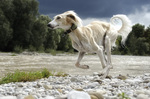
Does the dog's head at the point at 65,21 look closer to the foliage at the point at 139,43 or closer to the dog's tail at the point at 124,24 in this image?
the dog's tail at the point at 124,24

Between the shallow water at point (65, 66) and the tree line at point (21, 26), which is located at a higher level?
the tree line at point (21, 26)

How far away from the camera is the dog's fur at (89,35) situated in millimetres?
6088

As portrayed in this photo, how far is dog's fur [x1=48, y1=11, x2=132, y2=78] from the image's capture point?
20.0 ft

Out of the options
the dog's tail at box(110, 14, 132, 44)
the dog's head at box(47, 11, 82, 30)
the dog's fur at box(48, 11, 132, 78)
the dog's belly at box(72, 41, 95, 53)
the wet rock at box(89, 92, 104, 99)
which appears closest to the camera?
the wet rock at box(89, 92, 104, 99)

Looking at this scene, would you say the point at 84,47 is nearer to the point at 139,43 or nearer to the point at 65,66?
the point at 65,66

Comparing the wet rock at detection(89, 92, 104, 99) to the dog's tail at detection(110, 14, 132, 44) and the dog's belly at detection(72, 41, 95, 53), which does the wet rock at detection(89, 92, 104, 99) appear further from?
the dog's tail at detection(110, 14, 132, 44)

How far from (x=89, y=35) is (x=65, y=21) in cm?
98

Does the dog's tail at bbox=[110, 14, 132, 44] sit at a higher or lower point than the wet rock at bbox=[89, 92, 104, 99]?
higher

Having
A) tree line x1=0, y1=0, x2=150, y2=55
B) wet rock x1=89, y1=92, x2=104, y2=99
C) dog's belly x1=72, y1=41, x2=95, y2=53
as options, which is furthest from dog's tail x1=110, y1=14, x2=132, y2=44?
tree line x1=0, y1=0, x2=150, y2=55

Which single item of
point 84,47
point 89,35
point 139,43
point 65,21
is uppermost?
point 139,43

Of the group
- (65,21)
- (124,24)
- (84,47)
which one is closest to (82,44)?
(84,47)

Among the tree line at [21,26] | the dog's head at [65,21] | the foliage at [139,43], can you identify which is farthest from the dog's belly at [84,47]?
the foliage at [139,43]

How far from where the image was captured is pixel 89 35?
6.51m

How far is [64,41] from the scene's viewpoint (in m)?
51.1
